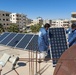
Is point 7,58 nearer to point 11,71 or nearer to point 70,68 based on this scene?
point 11,71

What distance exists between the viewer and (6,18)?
306ft

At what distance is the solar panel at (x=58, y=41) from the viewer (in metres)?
7.01

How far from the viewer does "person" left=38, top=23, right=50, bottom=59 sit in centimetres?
719

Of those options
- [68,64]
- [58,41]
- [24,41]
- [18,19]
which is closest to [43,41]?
[58,41]

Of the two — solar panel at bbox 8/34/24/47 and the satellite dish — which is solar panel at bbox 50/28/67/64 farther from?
solar panel at bbox 8/34/24/47

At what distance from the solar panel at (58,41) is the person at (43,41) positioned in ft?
0.84

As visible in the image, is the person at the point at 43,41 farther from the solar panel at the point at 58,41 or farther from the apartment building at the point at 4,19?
the apartment building at the point at 4,19

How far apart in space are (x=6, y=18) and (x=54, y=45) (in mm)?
88159

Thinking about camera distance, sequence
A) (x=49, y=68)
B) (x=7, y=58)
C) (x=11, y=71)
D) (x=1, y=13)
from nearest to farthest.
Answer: (x=7, y=58) < (x=11, y=71) < (x=49, y=68) < (x=1, y=13)

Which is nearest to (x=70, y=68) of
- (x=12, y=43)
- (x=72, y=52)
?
(x=72, y=52)

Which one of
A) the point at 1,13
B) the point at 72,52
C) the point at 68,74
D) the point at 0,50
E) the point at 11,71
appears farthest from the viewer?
the point at 1,13

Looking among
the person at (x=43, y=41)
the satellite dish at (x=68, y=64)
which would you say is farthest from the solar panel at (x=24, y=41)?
the satellite dish at (x=68, y=64)

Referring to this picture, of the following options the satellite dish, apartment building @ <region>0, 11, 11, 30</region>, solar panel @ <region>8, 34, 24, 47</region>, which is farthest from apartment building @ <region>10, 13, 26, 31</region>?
the satellite dish

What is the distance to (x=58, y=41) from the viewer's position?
7.28 meters
